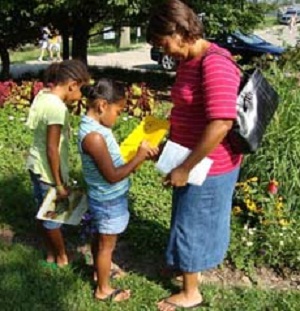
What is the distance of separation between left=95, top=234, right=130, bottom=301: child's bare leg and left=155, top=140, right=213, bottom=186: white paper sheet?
614 mm

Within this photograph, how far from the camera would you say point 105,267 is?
351cm

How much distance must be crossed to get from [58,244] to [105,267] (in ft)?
1.65

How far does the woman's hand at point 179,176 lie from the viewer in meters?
2.98

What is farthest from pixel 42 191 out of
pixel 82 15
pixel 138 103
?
pixel 82 15

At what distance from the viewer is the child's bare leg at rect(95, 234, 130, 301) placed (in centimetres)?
346

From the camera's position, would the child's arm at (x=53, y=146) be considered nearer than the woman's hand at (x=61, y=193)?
Yes

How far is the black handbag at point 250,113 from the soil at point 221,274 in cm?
111

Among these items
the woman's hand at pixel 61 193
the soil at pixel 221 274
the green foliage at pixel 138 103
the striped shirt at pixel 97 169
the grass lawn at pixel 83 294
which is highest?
the striped shirt at pixel 97 169

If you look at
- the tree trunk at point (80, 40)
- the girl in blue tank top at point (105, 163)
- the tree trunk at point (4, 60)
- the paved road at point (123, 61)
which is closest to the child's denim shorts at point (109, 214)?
the girl in blue tank top at point (105, 163)

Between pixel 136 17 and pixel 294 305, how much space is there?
7.06 metres

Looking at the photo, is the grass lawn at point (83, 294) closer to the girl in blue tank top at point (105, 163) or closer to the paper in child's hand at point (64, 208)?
the girl in blue tank top at point (105, 163)

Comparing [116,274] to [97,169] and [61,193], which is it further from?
[97,169]

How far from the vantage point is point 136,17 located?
9.84 meters

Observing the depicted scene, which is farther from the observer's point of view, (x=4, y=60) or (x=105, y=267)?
(x=4, y=60)
